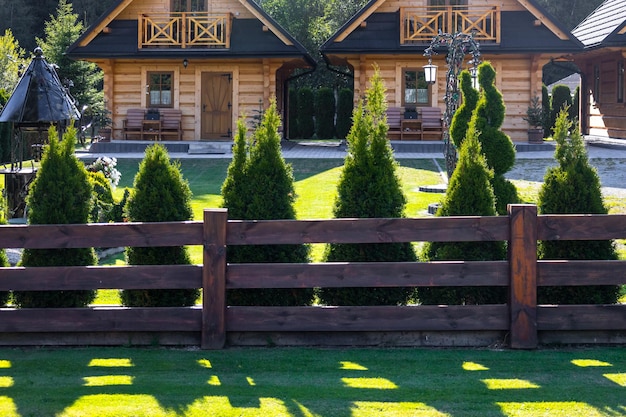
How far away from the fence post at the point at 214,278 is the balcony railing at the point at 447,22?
19.8 meters

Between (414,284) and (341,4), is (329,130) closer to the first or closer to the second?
(341,4)

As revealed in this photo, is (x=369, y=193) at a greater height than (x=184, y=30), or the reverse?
(x=184, y=30)

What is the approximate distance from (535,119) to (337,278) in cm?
2054

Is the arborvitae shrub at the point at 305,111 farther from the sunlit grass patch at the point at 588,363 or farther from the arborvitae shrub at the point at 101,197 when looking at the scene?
the sunlit grass patch at the point at 588,363

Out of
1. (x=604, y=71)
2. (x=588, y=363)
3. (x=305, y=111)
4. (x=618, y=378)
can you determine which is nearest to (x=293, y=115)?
(x=305, y=111)

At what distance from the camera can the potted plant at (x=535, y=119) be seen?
1001 inches

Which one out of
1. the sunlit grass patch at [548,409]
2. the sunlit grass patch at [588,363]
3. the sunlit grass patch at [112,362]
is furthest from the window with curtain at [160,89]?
the sunlit grass patch at [548,409]

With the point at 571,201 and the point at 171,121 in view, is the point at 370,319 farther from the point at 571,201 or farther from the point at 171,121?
the point at 171,121

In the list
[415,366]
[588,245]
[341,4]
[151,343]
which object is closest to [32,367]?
[151,343]

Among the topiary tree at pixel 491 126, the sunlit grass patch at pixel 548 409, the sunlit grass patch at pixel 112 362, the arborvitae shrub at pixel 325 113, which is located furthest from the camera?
the arborvitae shrub at pixel 325 113

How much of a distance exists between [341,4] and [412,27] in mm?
17469

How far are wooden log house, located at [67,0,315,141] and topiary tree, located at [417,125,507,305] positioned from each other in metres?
19.6

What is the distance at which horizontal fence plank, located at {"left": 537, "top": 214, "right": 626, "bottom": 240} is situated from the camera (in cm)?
606

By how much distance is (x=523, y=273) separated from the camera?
6.01 meters
